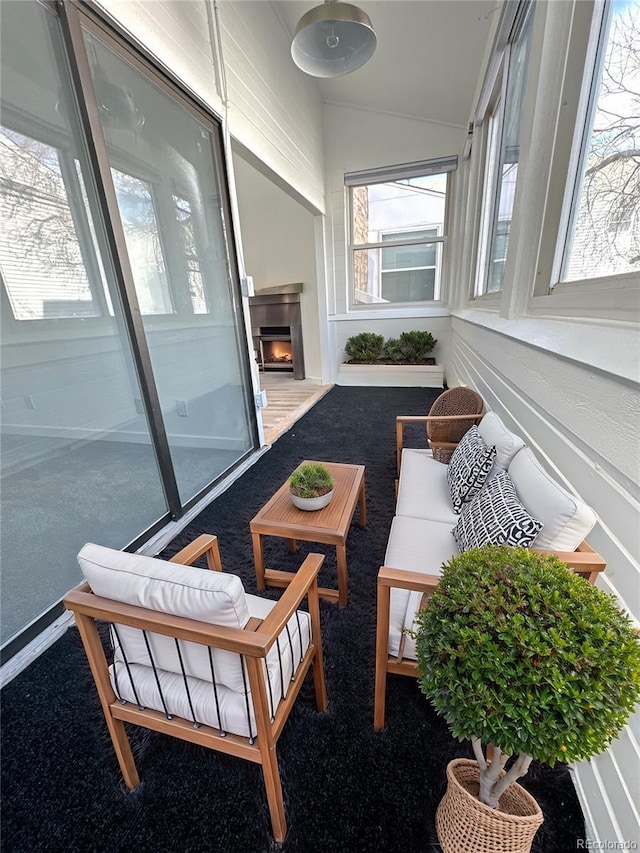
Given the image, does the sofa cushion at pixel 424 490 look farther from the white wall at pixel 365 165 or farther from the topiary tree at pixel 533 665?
the white wall at pixel 365 165

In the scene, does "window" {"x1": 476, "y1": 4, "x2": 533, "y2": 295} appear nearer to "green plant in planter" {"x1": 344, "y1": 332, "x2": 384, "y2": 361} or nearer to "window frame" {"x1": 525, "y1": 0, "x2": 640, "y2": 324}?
"window frame" {"x1": 525, "y1": 0, "x2": 640, "y2": 324}

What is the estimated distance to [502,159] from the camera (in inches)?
106

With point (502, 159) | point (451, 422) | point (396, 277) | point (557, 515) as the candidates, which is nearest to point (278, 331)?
point (396, 277)

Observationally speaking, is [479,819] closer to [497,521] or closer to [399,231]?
[497,521]

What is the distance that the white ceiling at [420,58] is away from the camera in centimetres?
297

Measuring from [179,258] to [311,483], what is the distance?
1760mm

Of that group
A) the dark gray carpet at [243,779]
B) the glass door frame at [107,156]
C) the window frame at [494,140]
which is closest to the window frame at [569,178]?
the window frame at [494,140]

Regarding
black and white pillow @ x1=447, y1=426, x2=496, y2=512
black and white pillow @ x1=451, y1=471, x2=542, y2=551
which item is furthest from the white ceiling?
black and white pillow @ x1=451, y1=471, x2=542, y2=551

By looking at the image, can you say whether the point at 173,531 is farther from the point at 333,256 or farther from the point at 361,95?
the point at 361,95

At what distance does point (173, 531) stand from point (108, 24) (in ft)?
8.72

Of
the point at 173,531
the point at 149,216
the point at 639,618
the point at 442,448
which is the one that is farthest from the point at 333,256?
the point at 639,618

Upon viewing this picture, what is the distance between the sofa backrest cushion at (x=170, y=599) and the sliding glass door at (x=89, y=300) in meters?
0.94

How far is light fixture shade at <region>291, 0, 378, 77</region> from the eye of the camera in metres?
2.03

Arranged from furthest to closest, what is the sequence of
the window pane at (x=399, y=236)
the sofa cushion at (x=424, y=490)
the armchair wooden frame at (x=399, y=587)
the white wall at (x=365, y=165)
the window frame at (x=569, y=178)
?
the window pane at (x=399, y=236), the white wall at (x=365, y=165), the sofa cushion at (x=424, y=490), the window frame at (x=569, y=178), the armchair wooden frame at (x=399, y=587)
